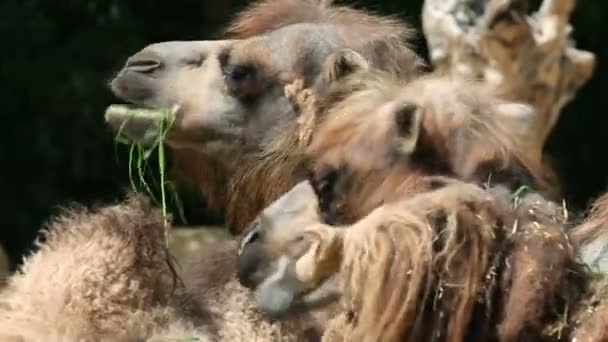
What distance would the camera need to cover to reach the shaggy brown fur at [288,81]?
3543 millimetres

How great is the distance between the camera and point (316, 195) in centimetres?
285

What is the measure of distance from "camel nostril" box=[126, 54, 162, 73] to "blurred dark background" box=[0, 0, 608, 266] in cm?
260

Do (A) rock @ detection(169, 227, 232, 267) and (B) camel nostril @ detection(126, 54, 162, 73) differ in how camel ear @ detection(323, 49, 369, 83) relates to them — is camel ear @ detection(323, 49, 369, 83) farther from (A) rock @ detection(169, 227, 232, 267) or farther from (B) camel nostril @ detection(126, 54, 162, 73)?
(A) rock @ detection(169, 227, 232, 267)

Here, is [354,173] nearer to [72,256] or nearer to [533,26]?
[72,256]

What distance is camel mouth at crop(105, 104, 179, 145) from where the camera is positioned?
3510mm

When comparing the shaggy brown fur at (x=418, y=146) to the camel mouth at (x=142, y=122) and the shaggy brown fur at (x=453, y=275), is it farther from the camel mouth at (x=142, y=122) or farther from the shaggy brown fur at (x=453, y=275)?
the camel mouth at (x=142, y=122)

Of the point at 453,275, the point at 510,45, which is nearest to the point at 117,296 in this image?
the point at 453,275

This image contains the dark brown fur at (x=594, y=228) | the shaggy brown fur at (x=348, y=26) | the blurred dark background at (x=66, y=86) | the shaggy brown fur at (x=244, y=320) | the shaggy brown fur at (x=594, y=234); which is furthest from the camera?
the blurred dark background at (x=66, y=86)

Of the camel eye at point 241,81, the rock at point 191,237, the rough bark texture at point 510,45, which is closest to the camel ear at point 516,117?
the camel eye at point 241,81

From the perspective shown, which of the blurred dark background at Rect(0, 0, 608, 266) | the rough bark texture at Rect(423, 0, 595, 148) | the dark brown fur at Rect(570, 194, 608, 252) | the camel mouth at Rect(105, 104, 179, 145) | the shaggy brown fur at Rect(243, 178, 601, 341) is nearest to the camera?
the shaggy brown fur at Rect(243, 178, 601, 341)

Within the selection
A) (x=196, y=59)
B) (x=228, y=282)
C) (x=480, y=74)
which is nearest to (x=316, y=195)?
(x=228, y=282)

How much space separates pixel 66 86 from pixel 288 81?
293 cm

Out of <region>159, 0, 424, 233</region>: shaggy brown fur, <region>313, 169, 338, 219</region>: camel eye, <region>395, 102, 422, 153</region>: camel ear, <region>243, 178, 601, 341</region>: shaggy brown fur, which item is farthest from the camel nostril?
<region>243, 178, 601, 341</region>: shaggy brown fur

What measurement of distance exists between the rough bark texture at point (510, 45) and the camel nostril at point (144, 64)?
1731mm
